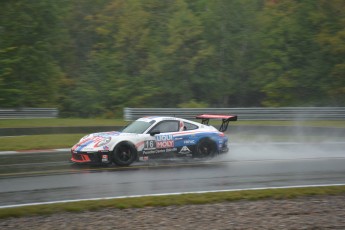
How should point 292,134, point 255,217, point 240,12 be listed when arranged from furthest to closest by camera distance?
point 240,12
point 292,134
point 255,217

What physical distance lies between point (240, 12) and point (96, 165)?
21561 mm

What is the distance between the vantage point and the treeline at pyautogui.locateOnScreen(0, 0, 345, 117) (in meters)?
30.3

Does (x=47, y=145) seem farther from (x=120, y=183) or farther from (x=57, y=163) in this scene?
(x=120, y=183)

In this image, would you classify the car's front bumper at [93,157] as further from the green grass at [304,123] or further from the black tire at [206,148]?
the green grass at [304,123]

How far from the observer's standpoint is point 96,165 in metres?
13.0

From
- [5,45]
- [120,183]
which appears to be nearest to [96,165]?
[120,183]

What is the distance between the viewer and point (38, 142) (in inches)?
707

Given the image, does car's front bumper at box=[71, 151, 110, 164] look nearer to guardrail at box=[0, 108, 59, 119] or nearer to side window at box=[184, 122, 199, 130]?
side window at box=[184, 122, 199, 130]

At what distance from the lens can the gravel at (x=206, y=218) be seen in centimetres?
713

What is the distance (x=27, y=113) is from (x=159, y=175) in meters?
18.9

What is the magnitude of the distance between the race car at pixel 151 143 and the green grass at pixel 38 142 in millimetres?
4463

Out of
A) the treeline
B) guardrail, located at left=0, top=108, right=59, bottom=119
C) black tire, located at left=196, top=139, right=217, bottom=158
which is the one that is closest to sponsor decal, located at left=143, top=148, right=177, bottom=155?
black tire, located at left=196, top=139, right=217, bottom=158

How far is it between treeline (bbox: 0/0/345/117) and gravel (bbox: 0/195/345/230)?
69.9 feet

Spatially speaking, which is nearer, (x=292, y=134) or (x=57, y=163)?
(x=57, y=163)
